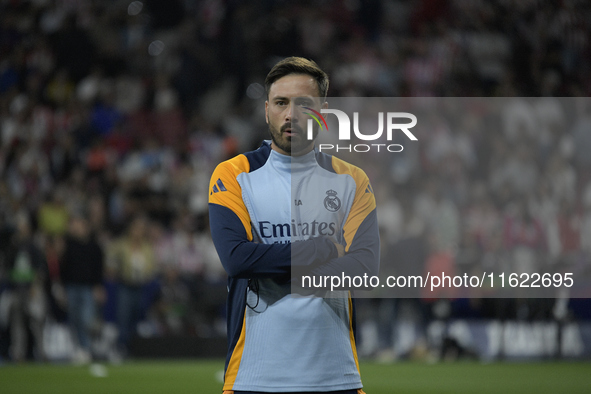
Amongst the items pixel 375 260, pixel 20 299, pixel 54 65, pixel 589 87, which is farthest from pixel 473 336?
pixel 54 65

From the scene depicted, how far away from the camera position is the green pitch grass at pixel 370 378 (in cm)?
904

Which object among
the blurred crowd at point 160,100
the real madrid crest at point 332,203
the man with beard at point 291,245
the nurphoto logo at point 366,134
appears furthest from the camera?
the blurred crowd at point 160,100

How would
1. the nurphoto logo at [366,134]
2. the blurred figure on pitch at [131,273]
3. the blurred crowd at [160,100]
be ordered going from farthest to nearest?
the blurred figure on pitch at [131,273] < the blurred crowd at [160,100] < the nurphoto logo at [366,134]

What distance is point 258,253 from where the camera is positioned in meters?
2.96

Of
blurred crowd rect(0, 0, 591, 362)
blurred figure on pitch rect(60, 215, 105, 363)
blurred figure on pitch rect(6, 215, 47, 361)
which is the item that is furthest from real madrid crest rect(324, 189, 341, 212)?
blurred figure on pitch rect(6, 215, 47, 361)

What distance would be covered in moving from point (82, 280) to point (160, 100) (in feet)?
18.1

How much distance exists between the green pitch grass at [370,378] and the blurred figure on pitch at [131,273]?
112cm

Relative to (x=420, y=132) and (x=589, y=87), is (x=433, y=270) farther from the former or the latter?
(x=589, y=87)

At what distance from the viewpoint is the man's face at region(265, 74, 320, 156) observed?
9.91ft

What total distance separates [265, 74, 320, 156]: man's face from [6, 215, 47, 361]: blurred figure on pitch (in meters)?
11.0

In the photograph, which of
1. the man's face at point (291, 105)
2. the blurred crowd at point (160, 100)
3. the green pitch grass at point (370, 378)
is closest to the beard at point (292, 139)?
the man's face at point (291, 105)

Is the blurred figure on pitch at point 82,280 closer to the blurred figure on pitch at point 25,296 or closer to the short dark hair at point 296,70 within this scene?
the blurred figure on pitch at point 25,296

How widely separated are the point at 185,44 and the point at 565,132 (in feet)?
48.4

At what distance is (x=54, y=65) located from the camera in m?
18.0
